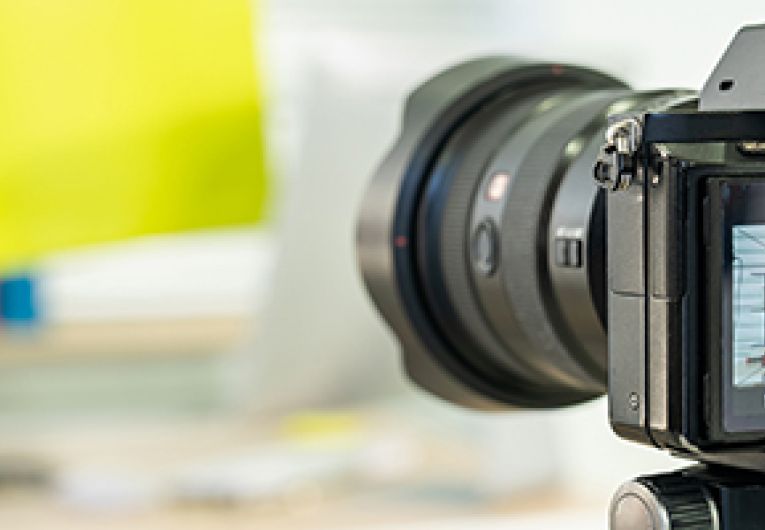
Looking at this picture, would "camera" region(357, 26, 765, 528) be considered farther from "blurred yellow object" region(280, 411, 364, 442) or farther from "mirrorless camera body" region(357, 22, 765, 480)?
"blurred yellow object" region(280, 411, 364, 442)

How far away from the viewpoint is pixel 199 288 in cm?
223

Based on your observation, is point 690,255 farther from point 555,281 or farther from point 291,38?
point 291,38

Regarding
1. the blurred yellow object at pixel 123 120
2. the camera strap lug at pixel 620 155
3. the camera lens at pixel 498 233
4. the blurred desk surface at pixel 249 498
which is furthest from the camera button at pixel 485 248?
the blurred yellow object at pixel 123 120

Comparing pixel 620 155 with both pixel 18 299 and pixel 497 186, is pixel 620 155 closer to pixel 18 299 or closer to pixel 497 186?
pixel 497 186

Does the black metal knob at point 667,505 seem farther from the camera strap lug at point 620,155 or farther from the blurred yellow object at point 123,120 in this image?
the blurred yellow object at point 123,120

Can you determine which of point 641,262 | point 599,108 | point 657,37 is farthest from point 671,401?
point 657,37

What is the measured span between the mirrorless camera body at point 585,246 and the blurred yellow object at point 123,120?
0.60 m

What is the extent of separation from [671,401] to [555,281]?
13cm

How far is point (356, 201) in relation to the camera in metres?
1.48

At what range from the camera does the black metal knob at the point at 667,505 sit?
68cm

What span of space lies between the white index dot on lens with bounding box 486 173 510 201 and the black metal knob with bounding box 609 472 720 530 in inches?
7.4

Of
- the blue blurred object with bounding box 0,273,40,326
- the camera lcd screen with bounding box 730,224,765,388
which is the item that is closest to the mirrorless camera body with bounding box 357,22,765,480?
the camera lcd screen with bounding box 730,224,765,388

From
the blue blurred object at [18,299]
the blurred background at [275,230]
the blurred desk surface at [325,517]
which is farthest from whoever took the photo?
the blue blurred object at [18,299]

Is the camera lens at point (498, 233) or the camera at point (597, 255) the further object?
the camera lens at point (498, 233)
